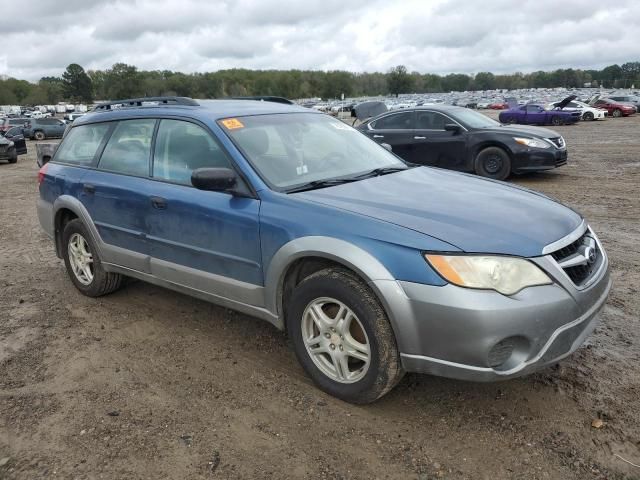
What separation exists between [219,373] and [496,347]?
182 centimetres

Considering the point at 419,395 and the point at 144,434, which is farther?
the point at 419,395

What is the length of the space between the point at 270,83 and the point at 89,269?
164310 mm

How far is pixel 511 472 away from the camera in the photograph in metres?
2.58

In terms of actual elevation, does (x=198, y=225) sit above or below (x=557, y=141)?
above

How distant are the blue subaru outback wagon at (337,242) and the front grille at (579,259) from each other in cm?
1

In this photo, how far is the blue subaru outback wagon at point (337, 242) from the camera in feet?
8.88

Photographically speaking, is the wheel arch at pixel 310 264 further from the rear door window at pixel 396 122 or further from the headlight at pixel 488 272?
the rear door window at pixel 396 122

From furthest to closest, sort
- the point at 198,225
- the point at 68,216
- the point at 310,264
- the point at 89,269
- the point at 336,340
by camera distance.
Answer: the point at 68,216, the point at 89,269, the point at 198,225, the point at 310,264, the point at 336,340

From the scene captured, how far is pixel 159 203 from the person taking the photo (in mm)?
3943

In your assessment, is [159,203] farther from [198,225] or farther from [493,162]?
[493,162]

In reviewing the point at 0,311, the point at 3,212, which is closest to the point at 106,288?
the point at 0,311

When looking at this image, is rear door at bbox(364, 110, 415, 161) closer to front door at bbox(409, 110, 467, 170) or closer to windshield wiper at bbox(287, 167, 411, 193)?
front door at bbox(409, 110, 467, 170)

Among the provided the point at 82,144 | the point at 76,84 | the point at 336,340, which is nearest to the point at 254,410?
the point at 336,340

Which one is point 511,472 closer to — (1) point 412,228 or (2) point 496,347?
(2) point 496,347
